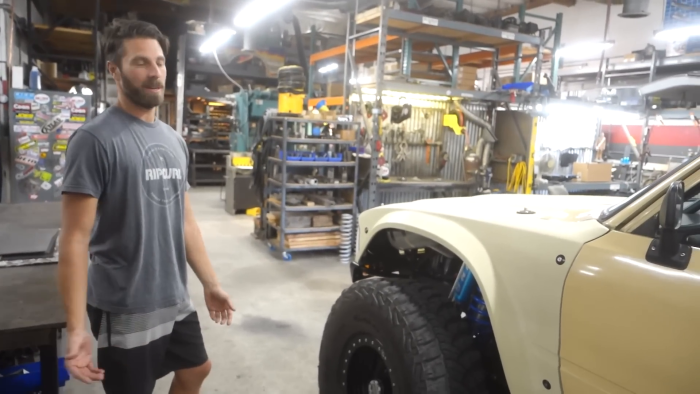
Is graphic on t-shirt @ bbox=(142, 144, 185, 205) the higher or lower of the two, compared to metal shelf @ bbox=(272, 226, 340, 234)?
higher

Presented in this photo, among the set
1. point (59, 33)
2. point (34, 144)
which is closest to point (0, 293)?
point (34, 144)

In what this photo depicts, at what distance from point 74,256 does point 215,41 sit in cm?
1044

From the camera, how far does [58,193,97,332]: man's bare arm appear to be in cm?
144

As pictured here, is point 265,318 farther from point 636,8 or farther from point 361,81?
point 636,8

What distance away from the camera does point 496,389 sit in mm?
1915

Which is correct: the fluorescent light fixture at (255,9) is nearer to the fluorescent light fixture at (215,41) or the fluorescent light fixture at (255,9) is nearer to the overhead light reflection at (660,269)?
the fluorescent light fixture at (215,41)

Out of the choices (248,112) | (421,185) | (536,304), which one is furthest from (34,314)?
(248,112)

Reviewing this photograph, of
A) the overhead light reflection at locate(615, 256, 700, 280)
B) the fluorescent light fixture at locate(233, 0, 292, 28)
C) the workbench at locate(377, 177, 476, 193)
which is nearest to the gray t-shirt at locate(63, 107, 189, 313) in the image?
the overhead light reflection at locate(615, 256, 700, 280)

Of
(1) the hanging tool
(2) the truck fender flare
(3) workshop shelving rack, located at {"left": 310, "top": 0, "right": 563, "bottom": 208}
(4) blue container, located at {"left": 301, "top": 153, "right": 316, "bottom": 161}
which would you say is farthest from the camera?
(1) the hanging tool

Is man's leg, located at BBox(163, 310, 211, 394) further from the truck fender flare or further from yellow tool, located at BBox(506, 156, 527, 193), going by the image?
yellow tool, located at BBox(506, 156, 527, 193)

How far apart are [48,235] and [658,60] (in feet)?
36.5

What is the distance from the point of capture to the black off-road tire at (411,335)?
1764mm

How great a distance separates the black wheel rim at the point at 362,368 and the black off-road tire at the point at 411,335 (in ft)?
0.04

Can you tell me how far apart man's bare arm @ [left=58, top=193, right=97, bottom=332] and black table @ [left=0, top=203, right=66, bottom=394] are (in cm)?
16
